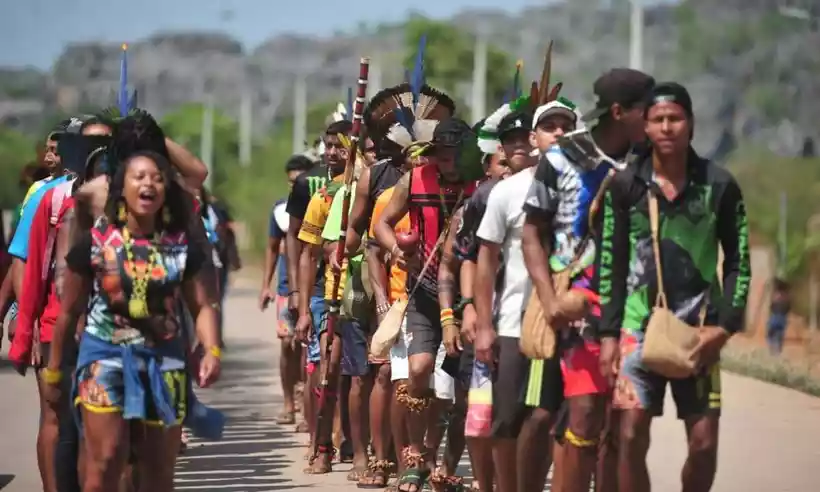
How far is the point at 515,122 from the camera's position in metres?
10.9

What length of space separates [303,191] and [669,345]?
7021 millimetres

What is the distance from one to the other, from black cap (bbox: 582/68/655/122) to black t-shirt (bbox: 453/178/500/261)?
3.56ft

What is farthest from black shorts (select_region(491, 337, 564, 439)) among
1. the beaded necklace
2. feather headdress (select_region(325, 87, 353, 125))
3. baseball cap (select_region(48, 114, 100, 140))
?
feather headdress (select_region(325, 87, 353, 125))

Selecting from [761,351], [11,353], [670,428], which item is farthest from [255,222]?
[11,353]

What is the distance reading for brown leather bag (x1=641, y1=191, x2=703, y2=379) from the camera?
8.86 meters

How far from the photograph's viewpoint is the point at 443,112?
44.8ft

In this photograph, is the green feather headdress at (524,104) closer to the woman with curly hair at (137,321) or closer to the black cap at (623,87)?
the black cap at (623,87)

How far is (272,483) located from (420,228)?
2.16 meters

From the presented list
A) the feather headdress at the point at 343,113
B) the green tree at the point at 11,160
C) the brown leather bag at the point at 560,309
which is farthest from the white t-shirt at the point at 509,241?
the green tree at the point at 11,160

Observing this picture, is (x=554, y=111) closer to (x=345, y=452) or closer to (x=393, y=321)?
(x=393, y=321)

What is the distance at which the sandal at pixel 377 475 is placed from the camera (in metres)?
13.0

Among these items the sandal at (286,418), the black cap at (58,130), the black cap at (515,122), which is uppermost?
the black cap at (515,122)

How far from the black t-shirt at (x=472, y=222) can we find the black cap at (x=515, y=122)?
28 cm

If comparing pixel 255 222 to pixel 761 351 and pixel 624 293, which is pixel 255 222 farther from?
pixel 624 293
